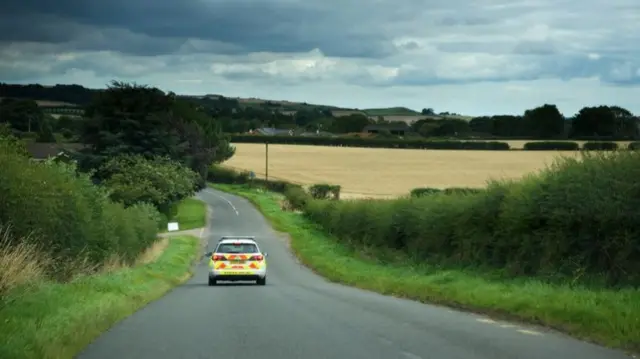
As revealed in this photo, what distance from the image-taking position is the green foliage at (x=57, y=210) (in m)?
24.4

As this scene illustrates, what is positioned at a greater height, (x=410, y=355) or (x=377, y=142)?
(x=410, y=355)

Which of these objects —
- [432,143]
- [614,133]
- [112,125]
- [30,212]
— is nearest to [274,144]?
[432,143]

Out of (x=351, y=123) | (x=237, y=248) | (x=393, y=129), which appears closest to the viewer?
(x=237, y=248)

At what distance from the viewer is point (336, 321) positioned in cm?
1683

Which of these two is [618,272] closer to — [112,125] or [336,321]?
[336,321]

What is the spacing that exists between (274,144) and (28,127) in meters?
61.6

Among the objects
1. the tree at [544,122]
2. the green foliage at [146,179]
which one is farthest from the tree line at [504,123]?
the green foliage at [146,179]

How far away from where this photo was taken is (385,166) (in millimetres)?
105500

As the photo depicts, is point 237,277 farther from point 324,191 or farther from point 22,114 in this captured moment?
point 22,114

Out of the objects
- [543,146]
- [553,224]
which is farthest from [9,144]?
[543,146]

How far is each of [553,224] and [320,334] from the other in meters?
12.2

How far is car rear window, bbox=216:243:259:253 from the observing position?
33.5 metres

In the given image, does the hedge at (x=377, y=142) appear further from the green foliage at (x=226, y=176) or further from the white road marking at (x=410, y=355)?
the white road marking at (x=410, y=355)

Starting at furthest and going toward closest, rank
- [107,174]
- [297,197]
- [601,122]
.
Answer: [297,197] → [107,174] → [601,122]
